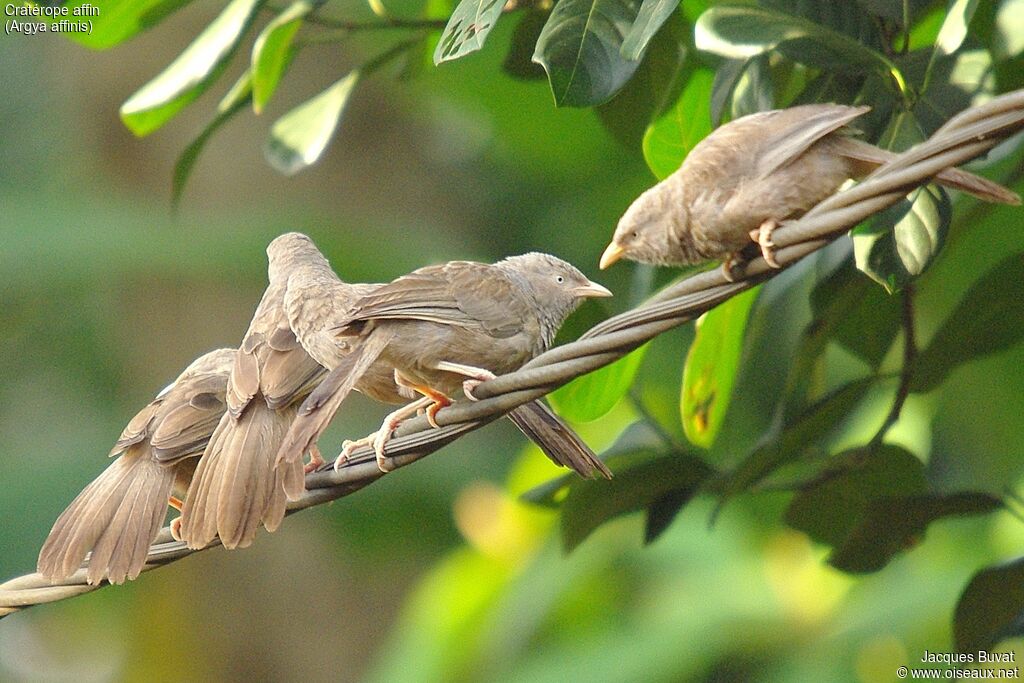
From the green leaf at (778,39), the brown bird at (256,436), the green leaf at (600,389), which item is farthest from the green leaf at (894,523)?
the brown bird at (256,436)

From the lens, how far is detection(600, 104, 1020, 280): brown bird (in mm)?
2441

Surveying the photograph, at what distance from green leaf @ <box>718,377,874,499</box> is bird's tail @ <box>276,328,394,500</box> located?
3.65 ft

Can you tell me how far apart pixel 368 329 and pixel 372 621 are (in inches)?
272

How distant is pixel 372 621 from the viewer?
923 cm

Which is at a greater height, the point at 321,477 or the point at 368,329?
the point at 368,329

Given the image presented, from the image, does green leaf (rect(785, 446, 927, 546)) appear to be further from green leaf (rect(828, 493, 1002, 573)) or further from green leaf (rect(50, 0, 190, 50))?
green leaf (rect(50, 0, 190, 50))

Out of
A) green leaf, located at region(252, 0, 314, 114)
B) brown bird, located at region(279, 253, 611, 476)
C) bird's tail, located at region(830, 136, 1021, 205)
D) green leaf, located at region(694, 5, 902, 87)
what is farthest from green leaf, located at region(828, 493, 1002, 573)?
green leaf, located at region(252, 0, 314, 114)

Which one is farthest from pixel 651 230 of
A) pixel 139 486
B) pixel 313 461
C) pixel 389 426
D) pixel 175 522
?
pixel 175 522

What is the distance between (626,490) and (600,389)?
36 centimetres

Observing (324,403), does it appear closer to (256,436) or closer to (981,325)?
(256,436)

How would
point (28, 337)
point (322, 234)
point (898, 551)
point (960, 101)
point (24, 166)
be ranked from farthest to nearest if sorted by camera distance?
point (24, 166) → point (28, 337) → point (322, 234) → point (898, 551) → point (960, 101)

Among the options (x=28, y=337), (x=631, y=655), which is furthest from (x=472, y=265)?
(x=28, y=337)

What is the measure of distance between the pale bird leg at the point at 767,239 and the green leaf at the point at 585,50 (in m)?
0.40

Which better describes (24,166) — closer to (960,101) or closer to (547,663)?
(547,663)
